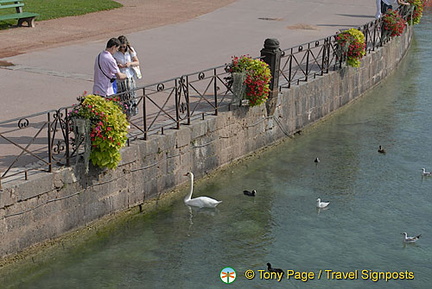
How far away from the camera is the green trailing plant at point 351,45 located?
59.7ft

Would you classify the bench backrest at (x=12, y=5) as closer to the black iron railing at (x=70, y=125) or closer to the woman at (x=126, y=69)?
the black iron railing at (x=70, y=125)

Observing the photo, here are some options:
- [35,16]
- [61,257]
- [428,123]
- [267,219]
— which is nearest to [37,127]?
[61,257]

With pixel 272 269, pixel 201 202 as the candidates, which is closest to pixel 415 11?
pixel 201 202

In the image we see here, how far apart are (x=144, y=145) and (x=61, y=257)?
230 centimetres

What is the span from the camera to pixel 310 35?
2250 cm

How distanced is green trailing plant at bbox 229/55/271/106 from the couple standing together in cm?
210

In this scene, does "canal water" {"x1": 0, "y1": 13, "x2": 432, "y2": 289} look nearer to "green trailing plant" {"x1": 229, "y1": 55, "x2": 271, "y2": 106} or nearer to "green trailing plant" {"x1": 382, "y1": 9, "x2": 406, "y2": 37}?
"green trailing plant" {"x1": 229, "y1": 55, "x2": 271, "y2": 106}

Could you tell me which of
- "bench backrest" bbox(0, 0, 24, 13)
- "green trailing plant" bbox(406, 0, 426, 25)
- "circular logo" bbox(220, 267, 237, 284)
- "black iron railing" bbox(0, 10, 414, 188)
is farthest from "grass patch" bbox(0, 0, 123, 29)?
"circular logo" bbox(220, 267, 237, 284)

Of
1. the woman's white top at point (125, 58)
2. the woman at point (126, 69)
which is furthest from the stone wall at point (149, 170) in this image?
the woman's white top at point (125, 58)

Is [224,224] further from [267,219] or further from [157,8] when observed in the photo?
[157,8]

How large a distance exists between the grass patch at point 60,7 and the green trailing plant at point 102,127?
1255 centimetres

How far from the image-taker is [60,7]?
25.4 meters

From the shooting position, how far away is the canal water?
34.2 feet

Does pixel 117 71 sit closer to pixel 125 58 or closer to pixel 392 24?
pixel 125 58
